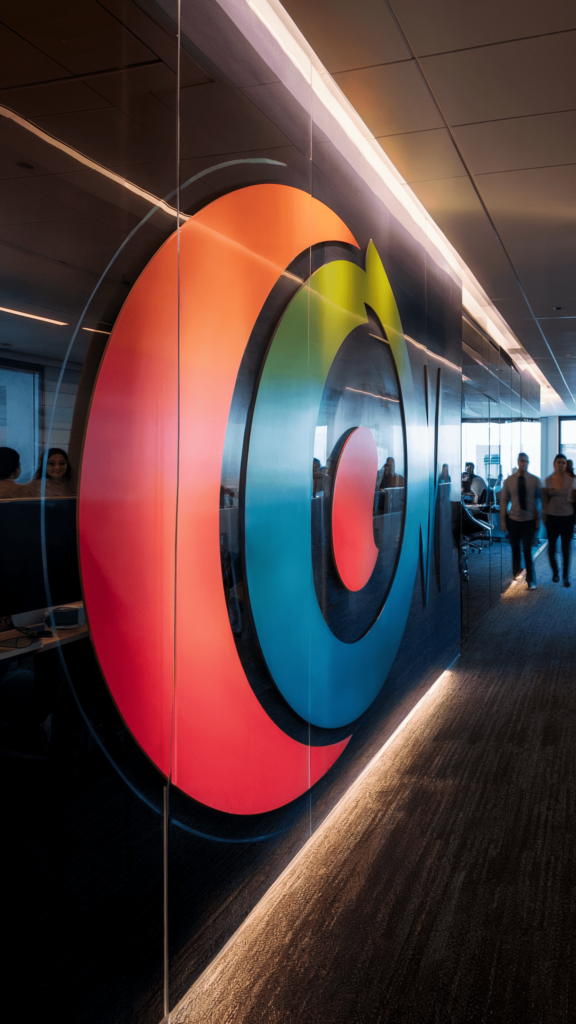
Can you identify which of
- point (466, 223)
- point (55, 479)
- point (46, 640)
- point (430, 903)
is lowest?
point (430, 903)

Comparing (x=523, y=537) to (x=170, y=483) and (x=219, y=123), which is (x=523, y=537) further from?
(x=170, y=483)

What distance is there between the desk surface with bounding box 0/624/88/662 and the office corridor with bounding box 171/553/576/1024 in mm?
1285

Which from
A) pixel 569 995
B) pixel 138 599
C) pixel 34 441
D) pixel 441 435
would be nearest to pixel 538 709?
pixel 441 435

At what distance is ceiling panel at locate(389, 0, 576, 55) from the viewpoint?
8.59 feet

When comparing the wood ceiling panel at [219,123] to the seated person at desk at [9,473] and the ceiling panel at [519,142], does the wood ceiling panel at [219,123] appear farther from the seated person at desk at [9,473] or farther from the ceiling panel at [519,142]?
the ceiling panel at [519,142]

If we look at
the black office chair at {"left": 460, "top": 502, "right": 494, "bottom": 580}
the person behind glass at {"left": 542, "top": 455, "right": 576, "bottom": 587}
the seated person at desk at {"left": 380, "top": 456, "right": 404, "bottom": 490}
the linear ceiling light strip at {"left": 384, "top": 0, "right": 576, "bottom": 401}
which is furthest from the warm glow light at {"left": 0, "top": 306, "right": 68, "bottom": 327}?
the person behind glass at {"left": 542, "top": 455, "right": 576, "bottom": 587}

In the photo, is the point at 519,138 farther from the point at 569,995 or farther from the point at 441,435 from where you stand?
the point at 569,995

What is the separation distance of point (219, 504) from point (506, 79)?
2.36 m

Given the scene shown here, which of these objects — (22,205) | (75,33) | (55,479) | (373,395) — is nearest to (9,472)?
(55,479)

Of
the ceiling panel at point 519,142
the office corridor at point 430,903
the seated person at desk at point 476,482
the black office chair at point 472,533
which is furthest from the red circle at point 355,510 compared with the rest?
the black office chair at point 472,533

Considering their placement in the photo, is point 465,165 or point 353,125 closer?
point 353,125

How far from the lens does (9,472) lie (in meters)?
1.29

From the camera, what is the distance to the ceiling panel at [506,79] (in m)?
2.94

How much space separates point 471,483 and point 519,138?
4322mm
